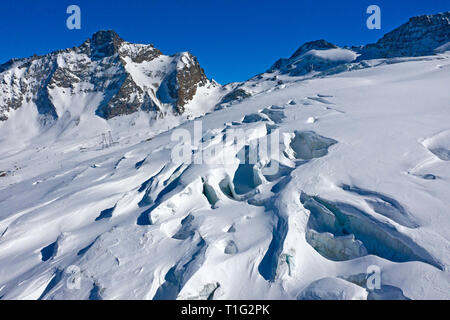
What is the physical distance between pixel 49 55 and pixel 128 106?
5156cm

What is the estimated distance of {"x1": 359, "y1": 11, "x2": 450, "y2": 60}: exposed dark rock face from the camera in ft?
346

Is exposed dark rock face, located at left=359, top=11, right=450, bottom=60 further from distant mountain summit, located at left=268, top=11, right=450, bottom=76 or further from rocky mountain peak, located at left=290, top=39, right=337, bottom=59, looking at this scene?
rocky mountain peak, located at left=290, top=39, right=337, bottom=59

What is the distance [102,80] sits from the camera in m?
106

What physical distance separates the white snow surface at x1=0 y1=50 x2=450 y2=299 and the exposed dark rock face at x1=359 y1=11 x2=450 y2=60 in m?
119

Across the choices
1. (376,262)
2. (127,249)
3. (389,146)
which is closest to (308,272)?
(376,262)

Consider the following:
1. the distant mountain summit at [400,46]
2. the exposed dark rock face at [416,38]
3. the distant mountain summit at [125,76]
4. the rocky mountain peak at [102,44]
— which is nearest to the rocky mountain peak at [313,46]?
the distant mountain summit at [400,46]

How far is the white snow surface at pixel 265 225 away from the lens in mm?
5691

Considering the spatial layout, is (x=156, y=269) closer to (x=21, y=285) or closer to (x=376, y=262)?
(x=21, y=285)

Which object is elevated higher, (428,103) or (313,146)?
(428,103)

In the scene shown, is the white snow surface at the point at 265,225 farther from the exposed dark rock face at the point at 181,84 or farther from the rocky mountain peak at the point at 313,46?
the rocky mountain peak at the point at 313,46

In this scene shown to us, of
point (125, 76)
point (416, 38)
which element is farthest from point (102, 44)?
point (416, 38)

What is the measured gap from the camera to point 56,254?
778cm

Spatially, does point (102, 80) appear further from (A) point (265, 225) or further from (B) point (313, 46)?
(B) point (313, 46)

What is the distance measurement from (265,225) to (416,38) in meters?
143
